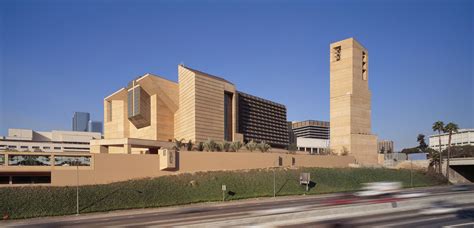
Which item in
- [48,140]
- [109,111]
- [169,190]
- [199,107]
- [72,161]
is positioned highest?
[109,111]

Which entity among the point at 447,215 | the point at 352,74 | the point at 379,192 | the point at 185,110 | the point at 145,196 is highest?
the point at 352,74

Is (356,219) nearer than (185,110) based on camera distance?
Yes

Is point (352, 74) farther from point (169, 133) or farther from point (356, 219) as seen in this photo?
point (356, 219)

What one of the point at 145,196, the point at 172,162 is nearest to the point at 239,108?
the point at 172,162

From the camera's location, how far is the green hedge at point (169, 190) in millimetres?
39344

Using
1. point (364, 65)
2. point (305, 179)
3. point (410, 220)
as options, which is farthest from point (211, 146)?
point (410, 220)

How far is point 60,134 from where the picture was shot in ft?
478

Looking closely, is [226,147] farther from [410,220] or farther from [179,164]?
[410,220]

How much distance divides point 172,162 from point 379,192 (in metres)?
38.1

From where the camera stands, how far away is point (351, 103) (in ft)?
253

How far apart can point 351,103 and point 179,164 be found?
3976 cm

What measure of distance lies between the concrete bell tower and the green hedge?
37.9 feet

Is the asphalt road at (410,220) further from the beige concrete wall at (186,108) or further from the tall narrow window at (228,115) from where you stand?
the tall narrow window at (228,115)

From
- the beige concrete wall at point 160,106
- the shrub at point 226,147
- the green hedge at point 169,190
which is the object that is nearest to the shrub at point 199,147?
the shrub at point 226,147
